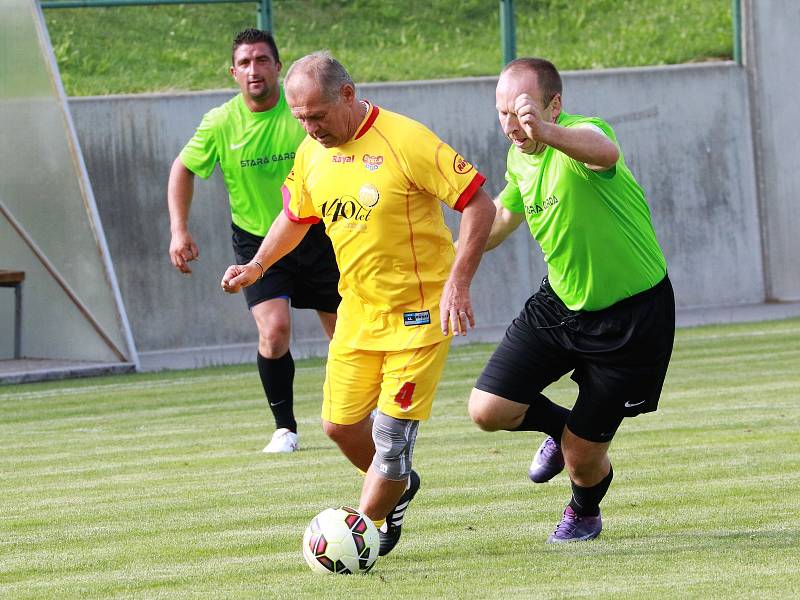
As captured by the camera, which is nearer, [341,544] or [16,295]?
[341,544]

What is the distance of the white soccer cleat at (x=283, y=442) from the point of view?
28.2 feet

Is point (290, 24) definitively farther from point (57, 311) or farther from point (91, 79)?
point (57, 311)

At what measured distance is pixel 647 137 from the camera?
17.0 m

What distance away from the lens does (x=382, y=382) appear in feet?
18.5

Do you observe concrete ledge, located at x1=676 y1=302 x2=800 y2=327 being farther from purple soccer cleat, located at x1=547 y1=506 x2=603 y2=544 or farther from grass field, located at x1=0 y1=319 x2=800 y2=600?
purple soccer cleat, located at x1=547 y1=506 x2=603 y2=544

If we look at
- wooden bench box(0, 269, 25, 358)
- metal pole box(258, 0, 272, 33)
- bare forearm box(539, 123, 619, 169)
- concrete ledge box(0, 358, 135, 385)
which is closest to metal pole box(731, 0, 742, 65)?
metal pole box(258, 0, 272, 33)

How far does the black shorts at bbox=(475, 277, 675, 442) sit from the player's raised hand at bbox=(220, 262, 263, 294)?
968 mm

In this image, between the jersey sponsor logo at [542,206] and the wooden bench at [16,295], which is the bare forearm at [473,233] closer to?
the jersey sponsor logo at [542,206]

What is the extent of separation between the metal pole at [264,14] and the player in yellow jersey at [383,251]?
10.7m

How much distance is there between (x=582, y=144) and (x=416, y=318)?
1007mm

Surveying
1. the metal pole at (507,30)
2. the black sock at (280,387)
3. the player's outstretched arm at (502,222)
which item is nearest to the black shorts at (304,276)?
the black sock at (280,387)

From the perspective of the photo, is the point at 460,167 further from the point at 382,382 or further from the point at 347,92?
the point at 382,382

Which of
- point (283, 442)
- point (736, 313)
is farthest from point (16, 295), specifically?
point (736, 313)

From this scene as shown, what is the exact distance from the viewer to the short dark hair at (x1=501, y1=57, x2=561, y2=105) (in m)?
5.27
